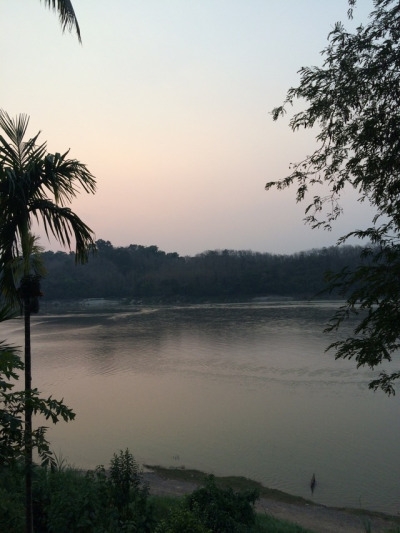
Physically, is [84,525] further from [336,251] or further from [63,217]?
[336,251]

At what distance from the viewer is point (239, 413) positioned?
15.0 metres

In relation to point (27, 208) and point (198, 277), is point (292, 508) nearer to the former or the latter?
point (27, 208)

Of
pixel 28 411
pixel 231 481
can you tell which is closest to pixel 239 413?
pixel 231 481

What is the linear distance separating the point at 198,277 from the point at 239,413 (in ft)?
205

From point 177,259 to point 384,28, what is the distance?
98.3m

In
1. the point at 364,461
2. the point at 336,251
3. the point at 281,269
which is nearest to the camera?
the point at 364,461

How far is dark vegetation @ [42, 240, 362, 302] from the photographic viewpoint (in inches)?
2758

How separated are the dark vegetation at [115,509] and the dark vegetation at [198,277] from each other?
197ft

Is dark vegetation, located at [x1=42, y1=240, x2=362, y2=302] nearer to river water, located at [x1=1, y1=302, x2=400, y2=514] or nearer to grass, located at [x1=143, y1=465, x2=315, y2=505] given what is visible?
river water, located at [x1=1, y1=302, x2=400, y2=514]

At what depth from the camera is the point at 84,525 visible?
14.9ft

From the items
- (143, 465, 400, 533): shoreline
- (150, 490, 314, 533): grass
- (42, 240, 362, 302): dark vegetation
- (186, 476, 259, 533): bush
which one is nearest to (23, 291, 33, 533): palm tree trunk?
(186, 476, 259, 533): bush

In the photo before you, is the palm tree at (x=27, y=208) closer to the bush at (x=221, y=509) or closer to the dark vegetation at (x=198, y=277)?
the bush at (x=221, y=509)

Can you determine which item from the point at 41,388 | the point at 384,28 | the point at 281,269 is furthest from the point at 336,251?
the point at 384,28

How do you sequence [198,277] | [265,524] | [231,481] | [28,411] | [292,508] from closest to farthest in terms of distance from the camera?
A: [28,411] < [265,524] < [292,508] < [231,481] < [198,277]
